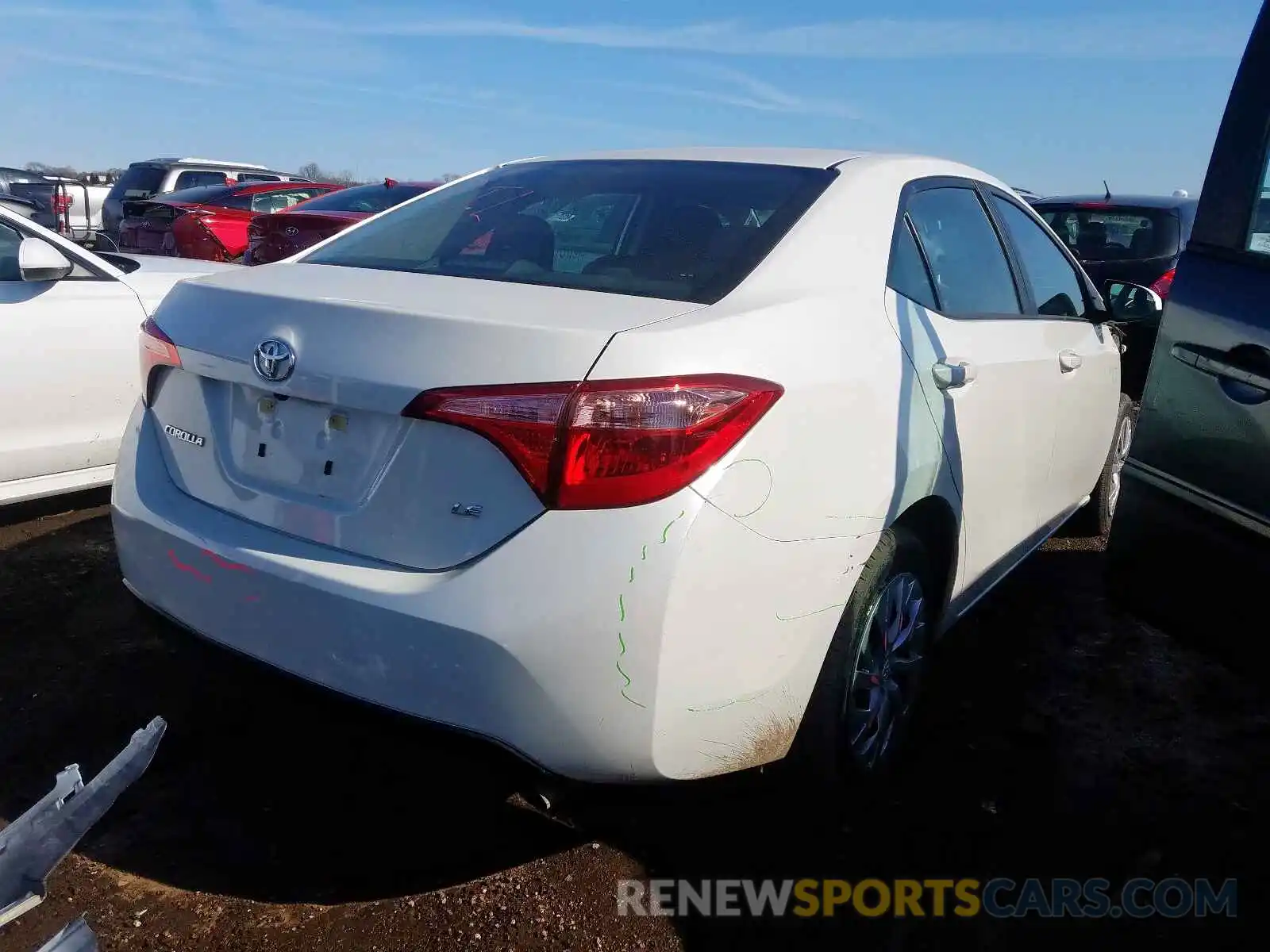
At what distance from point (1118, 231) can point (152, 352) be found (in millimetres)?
6159

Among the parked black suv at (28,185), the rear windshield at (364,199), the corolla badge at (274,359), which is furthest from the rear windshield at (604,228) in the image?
the parked black suv at (28,185)

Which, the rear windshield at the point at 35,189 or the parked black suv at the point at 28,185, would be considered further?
the rear windshield at the point at 35,189

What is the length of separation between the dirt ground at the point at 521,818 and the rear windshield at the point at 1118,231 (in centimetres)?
377

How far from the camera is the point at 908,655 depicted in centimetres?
275

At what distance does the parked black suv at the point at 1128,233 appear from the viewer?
245 inches

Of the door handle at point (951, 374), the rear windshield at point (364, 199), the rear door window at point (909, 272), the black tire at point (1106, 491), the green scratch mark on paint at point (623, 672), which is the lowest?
the black tire at point (1106, 491)

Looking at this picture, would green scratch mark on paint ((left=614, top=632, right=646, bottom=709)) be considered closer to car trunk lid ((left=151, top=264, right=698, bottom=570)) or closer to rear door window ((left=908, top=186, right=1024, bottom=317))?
car trunk lid ((left=151, top=264, right=698, bottom=570))

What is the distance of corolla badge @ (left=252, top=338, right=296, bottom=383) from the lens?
6.77 ft

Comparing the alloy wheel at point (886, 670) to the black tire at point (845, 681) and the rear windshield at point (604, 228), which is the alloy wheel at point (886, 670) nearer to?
the black tire at point (845, 681)

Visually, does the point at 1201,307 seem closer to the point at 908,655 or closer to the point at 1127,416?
the point at 908,655

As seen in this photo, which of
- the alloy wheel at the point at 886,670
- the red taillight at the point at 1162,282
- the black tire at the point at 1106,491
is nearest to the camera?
the alloy wheel at the point at 886,670

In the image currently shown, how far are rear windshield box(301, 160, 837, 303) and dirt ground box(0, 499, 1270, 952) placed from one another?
1.02 meters

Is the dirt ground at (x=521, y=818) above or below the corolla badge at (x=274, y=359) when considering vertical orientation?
below

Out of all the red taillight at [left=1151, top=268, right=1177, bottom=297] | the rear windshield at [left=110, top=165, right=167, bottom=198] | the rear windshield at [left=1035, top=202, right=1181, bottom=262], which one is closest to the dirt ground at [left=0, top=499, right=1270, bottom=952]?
the red taillight at [left=1151, top=268, right=1177, bottom=297]
